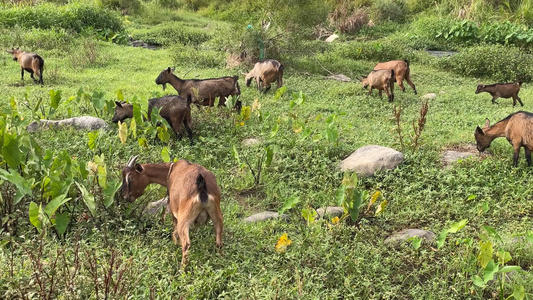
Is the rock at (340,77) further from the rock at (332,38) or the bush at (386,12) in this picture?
the bush at (386,12)

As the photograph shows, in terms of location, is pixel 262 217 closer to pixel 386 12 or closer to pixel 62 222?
pixel 62 222

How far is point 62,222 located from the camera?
3.74 m

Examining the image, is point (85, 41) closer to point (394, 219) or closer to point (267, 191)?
point (267, 191)

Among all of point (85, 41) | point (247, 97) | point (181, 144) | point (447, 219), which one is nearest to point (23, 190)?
point (181, 144)

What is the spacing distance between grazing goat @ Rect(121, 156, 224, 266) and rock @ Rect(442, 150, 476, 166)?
3.62 metres

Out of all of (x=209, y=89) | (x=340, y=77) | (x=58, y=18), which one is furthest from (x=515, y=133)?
(x=58, y=18)

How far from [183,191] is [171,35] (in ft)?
50.4

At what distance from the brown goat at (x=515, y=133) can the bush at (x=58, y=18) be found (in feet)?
44.1

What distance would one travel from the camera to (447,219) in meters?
4.91

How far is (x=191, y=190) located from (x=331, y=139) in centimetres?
286

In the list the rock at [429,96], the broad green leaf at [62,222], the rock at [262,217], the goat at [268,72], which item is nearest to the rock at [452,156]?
the rock at [262,217]

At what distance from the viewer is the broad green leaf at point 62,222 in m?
3.71

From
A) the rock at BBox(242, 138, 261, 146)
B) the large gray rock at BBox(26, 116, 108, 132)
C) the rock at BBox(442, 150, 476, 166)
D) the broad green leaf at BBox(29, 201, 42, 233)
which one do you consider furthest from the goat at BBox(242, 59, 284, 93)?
the broad green leaf at BBox(29, 201, 42, 233)

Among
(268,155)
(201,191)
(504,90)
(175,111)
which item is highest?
(201,191)
